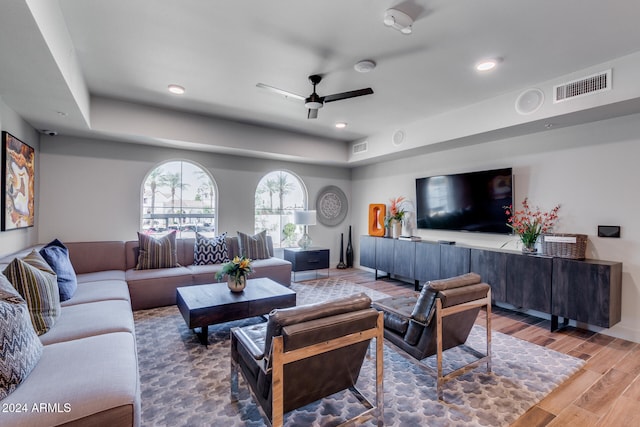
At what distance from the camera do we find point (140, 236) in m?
4.29

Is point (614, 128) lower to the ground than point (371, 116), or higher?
lower

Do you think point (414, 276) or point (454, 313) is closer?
point (454, 313)

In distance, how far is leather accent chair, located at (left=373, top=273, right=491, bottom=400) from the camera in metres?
2.09

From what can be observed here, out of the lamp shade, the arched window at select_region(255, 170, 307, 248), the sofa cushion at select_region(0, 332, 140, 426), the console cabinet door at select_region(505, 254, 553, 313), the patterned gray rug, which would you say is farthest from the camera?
the arched window at select_region(255, 170, 307, 248)

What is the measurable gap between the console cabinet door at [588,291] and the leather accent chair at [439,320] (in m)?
1.48

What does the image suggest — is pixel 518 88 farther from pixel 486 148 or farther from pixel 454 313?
pixel 454 313

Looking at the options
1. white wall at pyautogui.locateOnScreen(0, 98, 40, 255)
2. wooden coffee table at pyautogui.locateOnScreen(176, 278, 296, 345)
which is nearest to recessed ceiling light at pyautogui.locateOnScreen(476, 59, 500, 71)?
wooden coffee table at pyautogui.locateOnScreen(176, 278, 296, 345)

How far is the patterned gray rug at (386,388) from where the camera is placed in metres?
1.92

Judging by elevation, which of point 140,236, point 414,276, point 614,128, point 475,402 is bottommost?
point 475,402

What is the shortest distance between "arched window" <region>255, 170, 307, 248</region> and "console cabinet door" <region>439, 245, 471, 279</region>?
309 centimetres

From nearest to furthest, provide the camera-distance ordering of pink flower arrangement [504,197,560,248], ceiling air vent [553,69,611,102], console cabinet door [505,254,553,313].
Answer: ceiling air vent [553,69,611,102], console cabinet door [505,254,553,313], pink flower arrangement [504,197,560,248]

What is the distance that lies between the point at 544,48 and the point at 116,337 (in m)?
4.04

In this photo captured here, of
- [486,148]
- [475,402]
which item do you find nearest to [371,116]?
[486,148]

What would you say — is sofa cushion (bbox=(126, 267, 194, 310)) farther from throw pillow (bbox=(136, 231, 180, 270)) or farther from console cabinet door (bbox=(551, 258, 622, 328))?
console cabinet door (bbox=(551, 258, 622, 328))
